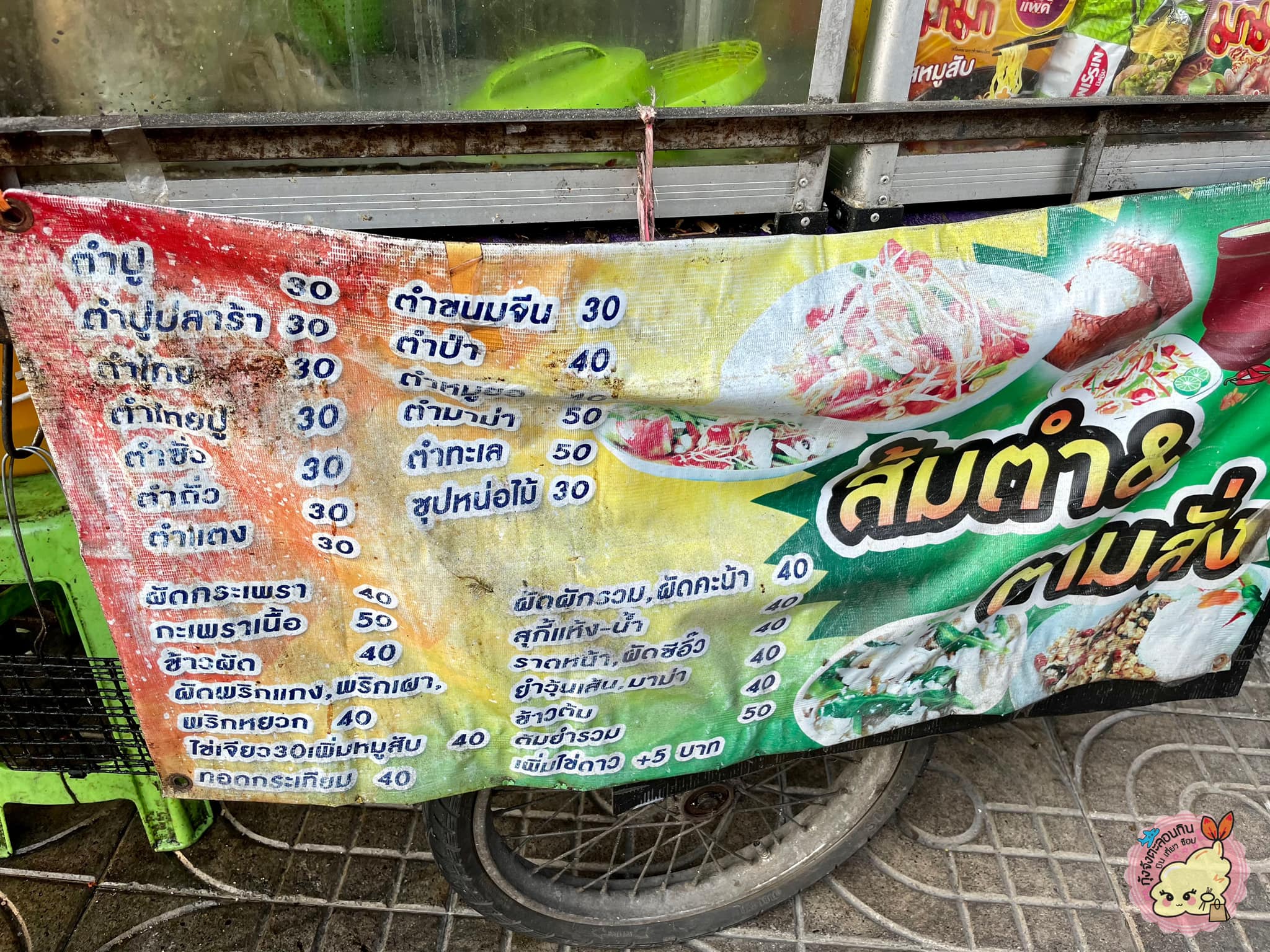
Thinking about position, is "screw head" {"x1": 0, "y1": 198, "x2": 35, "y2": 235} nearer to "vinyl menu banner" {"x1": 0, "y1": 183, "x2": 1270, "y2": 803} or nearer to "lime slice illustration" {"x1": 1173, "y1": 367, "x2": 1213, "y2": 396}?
"vinyl menu banner" {"x1": 0, "y1": 183, "x2": 1270, "y2": 803}

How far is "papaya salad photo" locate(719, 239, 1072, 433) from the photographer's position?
1596 millimetres

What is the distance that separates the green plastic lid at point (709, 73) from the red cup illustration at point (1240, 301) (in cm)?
102

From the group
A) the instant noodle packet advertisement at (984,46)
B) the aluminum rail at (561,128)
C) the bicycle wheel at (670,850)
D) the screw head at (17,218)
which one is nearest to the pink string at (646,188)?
the aluminum rail at (561,128)

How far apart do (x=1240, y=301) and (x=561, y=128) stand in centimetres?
145

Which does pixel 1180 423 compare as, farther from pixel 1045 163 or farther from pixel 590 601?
pixel 590 601

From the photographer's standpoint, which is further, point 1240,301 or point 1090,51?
point 1240,301

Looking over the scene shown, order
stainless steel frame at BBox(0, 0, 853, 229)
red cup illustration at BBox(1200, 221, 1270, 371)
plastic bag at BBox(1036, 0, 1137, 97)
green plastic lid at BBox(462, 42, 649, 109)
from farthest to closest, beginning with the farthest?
1. red cup illustration at BBox(1200, 221, 1270, 371)
2. plastic bag at BBox(1036, 0, 1137, 97)
3. green plastic lid at BBox(462, 42, 649, 109)
4. stainless steel frame at BBox(0, 0, 853, 229)

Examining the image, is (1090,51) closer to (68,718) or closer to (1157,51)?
(1157,51)

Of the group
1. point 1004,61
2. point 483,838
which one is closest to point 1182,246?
point 1004,61

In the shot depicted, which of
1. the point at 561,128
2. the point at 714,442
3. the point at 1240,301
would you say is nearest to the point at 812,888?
the point at 714,442

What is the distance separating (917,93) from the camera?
1.70 m

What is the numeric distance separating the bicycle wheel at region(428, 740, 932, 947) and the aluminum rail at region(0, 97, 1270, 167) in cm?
143

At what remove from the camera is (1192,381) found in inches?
74.5

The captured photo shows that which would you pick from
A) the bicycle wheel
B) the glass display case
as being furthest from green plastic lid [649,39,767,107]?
the bicycle wheel
